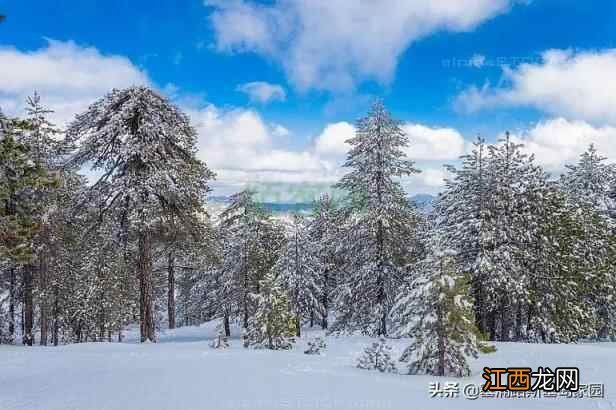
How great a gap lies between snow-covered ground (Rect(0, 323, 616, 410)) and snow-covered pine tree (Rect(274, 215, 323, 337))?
1820 centimetres

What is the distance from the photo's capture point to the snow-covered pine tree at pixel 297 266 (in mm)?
31688

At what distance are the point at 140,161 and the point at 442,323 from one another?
40.5 ft

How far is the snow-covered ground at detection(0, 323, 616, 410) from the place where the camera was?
764 centimetres

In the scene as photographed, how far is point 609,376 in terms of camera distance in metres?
10.9

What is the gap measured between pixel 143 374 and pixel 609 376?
36.6 feet

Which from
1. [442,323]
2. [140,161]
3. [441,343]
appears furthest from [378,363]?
[140,161]

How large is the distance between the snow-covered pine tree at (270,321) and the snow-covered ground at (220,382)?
3553 millimetres

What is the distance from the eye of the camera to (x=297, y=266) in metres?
32.4

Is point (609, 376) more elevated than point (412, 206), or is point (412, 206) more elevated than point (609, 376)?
point (412, 206)

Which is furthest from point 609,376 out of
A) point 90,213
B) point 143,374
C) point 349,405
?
point 90,213

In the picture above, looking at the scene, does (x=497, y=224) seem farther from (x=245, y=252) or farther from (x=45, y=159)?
(x=45, y=159)

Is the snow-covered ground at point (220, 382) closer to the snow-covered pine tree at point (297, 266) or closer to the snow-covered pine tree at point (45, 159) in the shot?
the snow-covered pine tree at point (45, 159)

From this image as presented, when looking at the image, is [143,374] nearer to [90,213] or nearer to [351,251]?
[90,213]

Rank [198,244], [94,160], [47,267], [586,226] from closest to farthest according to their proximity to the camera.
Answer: [94,160] < [198,244] < [47,267] < [586,226]
